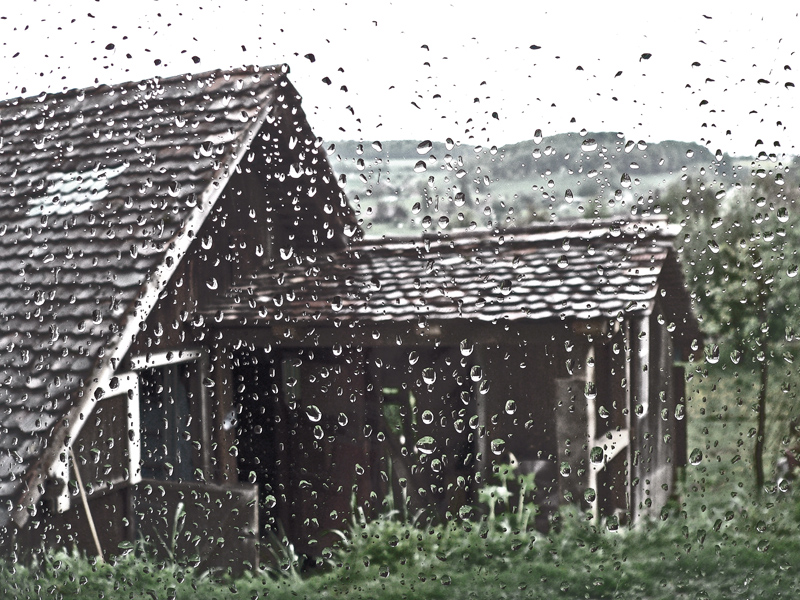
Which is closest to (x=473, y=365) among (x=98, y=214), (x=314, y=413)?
(x=314, y=413)

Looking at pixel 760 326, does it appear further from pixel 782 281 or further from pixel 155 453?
pixel 155 453

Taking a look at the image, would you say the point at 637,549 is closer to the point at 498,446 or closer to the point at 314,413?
the point at 498,446

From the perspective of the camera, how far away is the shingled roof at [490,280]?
512 mm

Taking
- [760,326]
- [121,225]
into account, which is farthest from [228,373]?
[760,326]

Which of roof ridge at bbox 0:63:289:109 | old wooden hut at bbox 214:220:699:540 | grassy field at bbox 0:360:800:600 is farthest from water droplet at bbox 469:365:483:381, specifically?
roof ridge at bbox 0:63:289:109

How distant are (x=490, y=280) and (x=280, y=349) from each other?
0.60 feet

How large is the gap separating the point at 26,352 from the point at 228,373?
0.87 feet

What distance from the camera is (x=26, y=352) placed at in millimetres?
721

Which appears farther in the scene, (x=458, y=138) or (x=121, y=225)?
(x=121, y=225)

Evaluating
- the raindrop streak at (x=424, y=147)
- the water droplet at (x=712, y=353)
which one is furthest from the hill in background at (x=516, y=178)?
the water droplet at (x=712, y=353)

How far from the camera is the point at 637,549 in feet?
1.98

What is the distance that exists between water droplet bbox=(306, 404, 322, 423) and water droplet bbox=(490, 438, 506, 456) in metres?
0.15

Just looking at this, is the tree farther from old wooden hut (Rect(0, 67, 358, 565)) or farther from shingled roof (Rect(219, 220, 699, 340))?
old wooden hut (Rect(0, 67, 358, 565))

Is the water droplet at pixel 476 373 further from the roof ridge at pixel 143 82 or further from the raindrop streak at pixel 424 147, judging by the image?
the roof ridge at pixel 143 82
